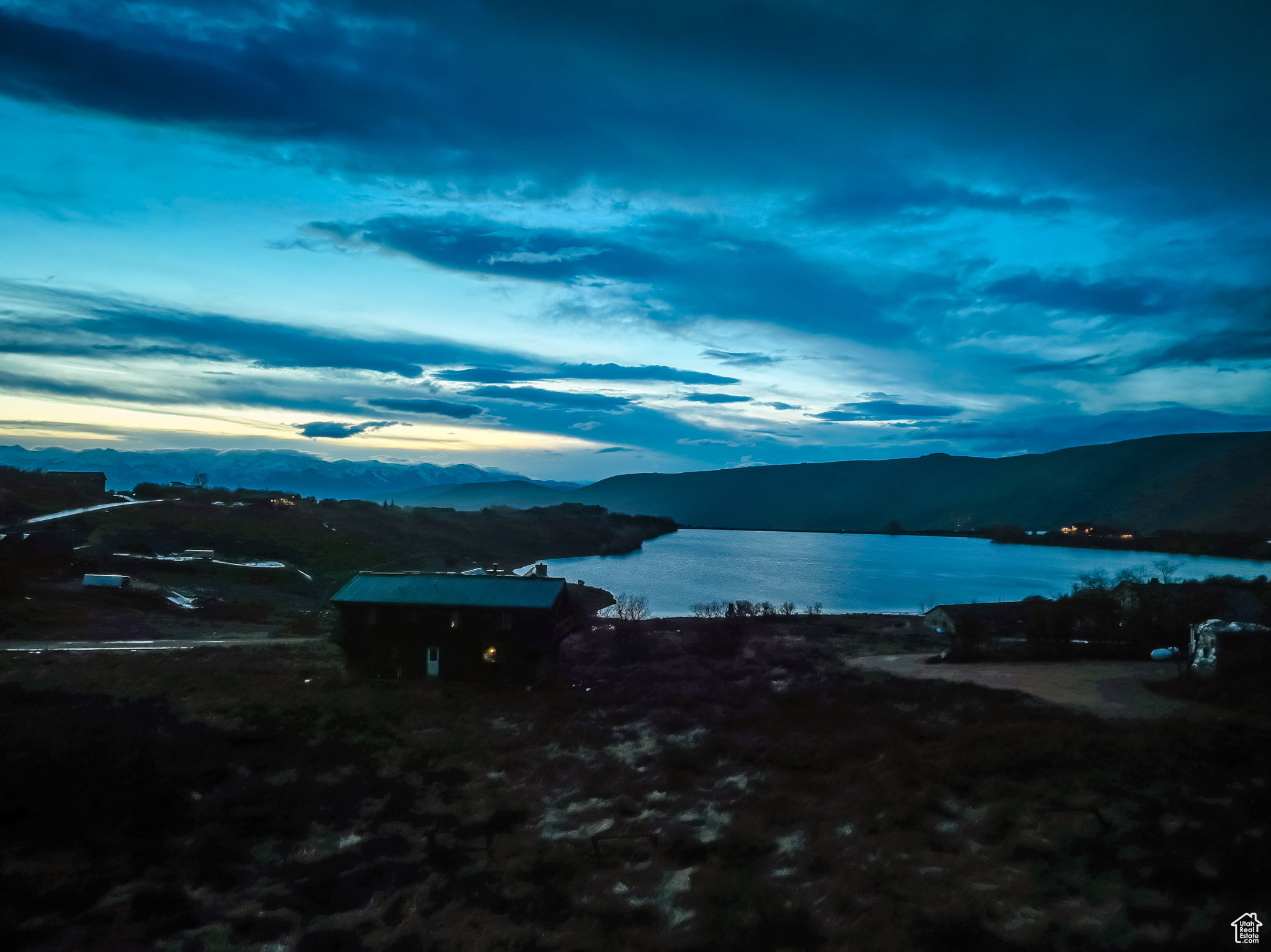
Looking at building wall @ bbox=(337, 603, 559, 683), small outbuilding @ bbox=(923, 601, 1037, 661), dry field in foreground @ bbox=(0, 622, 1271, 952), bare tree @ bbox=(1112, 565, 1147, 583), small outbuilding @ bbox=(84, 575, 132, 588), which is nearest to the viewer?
dry field in foreground @ bbox=(0, 622, 1271, 952)

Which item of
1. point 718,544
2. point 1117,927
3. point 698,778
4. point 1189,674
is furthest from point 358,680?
point 718,544

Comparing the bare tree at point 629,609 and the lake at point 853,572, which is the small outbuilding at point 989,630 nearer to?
the bare tree at point 629,609

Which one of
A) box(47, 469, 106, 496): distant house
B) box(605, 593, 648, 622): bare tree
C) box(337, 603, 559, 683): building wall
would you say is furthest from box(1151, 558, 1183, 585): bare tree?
box(47, 469, 106, 496): distant house

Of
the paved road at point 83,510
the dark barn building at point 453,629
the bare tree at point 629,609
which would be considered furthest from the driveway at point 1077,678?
the paved road at point 83,510

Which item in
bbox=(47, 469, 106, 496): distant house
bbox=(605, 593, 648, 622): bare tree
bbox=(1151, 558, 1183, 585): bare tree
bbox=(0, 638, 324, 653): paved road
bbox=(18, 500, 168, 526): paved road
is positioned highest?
bbox=(47, 469, 106, 496): distant house

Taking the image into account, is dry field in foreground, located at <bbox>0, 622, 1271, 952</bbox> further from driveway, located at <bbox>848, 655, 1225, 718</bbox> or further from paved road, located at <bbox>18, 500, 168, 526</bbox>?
paved road, located at <bbox>18, 500, 168, 526</bbox>

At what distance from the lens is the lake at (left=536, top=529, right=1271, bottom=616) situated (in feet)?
308

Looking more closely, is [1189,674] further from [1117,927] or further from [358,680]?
[358,680]

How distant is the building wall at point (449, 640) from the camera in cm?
3622

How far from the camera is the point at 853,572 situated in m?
126

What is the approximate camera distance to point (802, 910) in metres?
14.7

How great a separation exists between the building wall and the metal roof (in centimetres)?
37

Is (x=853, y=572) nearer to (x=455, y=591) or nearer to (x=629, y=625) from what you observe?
(x=629, y=625)

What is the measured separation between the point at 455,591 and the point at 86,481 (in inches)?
4716
